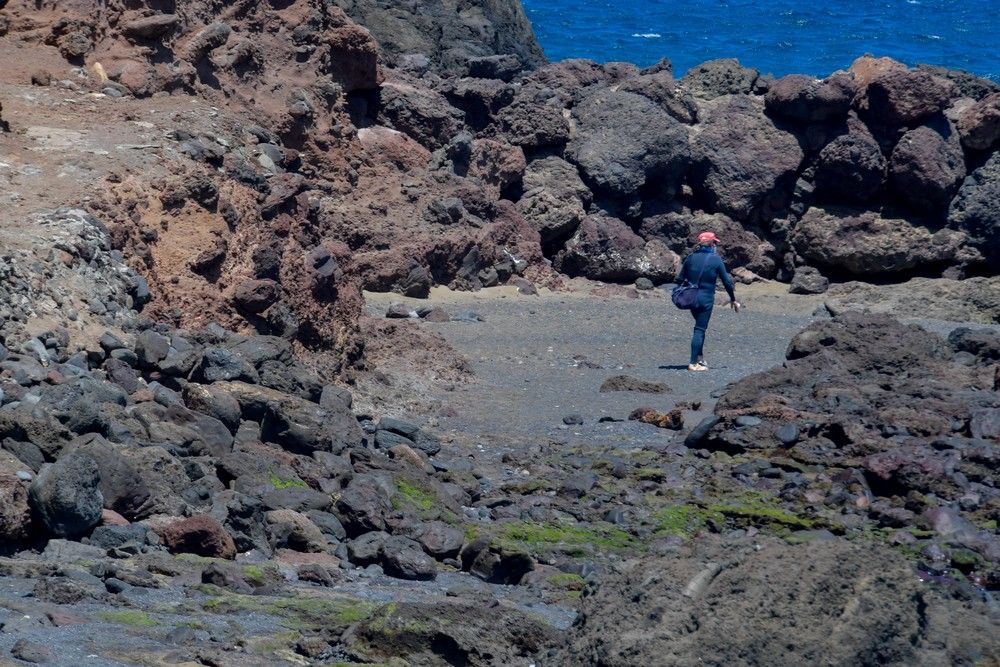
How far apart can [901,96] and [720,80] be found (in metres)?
2.59

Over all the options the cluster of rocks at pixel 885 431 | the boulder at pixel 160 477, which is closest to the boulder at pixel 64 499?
the boulder at pixel 160 477

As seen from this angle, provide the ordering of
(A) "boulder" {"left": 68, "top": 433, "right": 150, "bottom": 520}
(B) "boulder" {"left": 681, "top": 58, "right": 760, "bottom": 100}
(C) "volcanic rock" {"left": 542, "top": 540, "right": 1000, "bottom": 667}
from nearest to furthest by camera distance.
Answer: (C) "volcanic rock" {"left": 542, "top": 540, "right": 1000, "bottom": 667}
(A) "boulder" {"left": 68, "top": 433, "right": 150, "bottom": 520}
(B) "boulder" {"left": 681, "top": 58, "right": 760, "bottom": 100}

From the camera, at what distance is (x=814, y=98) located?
18.9 metres

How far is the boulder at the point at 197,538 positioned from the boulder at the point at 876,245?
13507 millimetres

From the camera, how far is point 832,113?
1898 cm

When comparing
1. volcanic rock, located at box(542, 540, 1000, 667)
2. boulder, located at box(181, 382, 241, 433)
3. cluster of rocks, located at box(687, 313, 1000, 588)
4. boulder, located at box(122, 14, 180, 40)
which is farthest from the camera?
boulder, located at box(122, 14, 180, 40)

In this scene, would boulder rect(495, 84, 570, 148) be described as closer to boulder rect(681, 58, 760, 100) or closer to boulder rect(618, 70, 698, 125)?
boulder rect(618, 70, 698, 125)

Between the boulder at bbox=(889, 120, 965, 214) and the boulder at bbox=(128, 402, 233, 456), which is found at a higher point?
the boulder at bbox=(889, 120, 965, 214)

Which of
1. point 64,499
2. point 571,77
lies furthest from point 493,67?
point 64,499

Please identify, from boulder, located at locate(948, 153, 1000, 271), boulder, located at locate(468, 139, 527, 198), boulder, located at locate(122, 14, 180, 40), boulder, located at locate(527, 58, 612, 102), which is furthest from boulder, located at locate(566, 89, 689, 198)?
boulder, located at locate(122, 14, 180, 40)

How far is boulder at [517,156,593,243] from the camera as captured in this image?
58.3 ft

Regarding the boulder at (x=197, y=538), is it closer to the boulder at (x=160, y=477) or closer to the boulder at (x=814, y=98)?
the boulder at (x=160, y=477)

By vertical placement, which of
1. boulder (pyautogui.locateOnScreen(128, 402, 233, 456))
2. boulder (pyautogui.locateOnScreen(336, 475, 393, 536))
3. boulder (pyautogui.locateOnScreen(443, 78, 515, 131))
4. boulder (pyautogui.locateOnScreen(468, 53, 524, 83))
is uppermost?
boulder (pyautogui.locateOnScreen(468, 53, 524, 83))

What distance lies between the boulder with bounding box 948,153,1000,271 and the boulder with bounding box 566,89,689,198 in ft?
11.8
